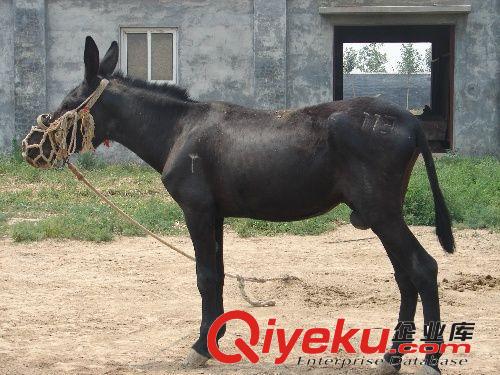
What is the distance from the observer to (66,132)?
5910mm

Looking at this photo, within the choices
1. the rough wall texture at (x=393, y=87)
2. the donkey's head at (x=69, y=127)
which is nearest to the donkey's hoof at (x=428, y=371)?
the donkey's head at (x=69, y=127)

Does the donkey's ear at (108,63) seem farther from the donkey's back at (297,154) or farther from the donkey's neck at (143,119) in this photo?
the donkey's back at (297,154)

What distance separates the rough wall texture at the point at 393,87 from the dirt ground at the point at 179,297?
31558 millimetres

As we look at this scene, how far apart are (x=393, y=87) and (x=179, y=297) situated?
37.3 metres

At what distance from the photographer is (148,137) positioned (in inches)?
234

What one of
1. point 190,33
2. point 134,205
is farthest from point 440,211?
point 190,33

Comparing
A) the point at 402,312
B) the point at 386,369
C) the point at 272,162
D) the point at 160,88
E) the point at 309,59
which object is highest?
the point at 309,59

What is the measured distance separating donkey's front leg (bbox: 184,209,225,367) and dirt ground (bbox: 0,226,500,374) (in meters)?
0.15

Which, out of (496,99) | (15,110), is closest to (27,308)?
(15,110)

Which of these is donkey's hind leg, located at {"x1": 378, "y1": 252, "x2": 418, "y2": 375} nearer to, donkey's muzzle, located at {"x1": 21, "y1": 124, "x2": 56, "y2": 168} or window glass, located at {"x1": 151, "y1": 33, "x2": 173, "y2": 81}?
donkey's muzzle, located at {"x1": 21, "y1": 124, "x2": 56, "y2": 168}

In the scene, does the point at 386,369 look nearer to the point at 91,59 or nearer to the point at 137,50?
the point at 91,59

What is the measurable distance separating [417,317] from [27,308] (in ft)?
11.1

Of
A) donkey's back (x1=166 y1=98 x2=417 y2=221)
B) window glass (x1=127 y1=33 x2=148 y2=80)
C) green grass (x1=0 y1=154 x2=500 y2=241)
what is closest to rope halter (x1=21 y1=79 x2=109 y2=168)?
donkey's back (x1=166 y1=98 x2=417 y2=221)

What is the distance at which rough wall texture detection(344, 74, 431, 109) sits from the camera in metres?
41.8
